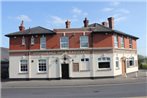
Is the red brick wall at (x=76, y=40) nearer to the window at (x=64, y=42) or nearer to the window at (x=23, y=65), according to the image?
the window at (x=64, y=42)

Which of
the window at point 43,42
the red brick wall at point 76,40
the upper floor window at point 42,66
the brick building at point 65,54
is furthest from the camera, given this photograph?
the window at point 43,42

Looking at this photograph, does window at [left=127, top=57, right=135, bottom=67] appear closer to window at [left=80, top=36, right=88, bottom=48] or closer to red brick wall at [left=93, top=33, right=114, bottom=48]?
red brick wall at [left=93, top=33, right=114, bottom=48]

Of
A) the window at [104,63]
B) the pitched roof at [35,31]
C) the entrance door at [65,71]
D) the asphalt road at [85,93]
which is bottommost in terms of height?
the asphalt road at [85,93]

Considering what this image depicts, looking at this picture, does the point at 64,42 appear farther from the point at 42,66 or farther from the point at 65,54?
the point at 42,66

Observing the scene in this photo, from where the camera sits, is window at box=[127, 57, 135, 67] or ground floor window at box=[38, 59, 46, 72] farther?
window at box=[127, 57, 135, 67]

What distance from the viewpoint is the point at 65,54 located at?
1284 inches

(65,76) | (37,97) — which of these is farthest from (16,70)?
(37,97)

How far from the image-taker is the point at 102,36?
107ft

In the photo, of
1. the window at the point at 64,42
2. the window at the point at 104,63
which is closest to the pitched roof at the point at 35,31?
the window at the point at 64,42

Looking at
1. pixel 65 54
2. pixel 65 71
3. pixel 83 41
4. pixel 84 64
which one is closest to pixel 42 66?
pixel 65 71

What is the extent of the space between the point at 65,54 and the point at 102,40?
533 centimetres

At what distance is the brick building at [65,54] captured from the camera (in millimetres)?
32406

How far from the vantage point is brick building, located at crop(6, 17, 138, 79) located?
3241 cm

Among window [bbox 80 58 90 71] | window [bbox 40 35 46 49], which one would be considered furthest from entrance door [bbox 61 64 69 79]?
window [bbox 40 35 46 49]
